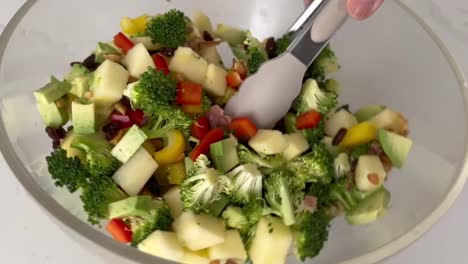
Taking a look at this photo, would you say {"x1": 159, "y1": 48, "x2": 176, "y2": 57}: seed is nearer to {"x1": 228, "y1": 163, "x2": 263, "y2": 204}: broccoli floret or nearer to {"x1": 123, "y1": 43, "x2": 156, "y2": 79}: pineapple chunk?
{"x1": 123, "y1": 43, "x2": 156, "y2": 79}: pineapple chunk

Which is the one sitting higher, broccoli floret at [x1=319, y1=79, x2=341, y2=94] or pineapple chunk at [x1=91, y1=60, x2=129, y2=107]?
broccoli floret at [x1=319, y1=79, x2=341, y2=94]

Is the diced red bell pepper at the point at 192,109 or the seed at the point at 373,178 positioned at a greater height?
the seed at the point at 373,178

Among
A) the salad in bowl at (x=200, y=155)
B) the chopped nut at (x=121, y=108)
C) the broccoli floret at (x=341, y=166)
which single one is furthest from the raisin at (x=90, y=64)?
the broccoli floret at (x=341, y=166)

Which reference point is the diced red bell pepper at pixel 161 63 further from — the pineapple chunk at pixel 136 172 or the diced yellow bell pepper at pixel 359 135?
the diced yellow bell pepper at pixel 359 135

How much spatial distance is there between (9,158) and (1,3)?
0.75 metres

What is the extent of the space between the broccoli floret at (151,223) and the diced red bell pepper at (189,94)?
0.75 ft

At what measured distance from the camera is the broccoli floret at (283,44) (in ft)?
4.38

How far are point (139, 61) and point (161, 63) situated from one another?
0.05 metres

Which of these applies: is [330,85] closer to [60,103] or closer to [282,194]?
[282,194]

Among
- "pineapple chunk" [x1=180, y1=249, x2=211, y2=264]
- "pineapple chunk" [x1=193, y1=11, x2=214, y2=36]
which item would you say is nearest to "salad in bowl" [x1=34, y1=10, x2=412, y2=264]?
"pineapple chunk" [x1=180, y1=249, x2=211, y2=264]

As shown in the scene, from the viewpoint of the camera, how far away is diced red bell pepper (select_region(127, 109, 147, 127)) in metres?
1.27

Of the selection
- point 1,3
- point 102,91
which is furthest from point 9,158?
point 1,3

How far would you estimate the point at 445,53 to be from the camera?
1422mm

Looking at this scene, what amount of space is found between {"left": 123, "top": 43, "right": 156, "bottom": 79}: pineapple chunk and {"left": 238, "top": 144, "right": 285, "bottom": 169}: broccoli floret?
10.7 inches
